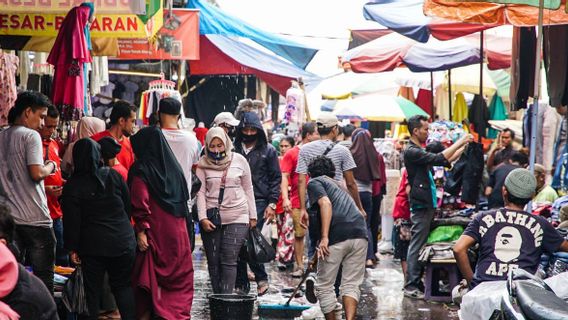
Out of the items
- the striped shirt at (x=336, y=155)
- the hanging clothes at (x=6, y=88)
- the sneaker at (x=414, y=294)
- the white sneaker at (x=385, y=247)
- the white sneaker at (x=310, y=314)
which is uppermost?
the hanging clothes at (x=6, y=88)

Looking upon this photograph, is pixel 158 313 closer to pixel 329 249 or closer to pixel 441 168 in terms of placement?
pixel 329 249

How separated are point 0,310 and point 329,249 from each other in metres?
5.21

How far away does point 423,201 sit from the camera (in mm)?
12586

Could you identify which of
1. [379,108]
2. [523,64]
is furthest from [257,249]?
[379,108]

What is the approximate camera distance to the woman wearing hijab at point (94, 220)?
898cm

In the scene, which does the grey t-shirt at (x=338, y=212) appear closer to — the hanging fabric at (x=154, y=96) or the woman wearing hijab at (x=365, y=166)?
the woman wearing hijab at (x=365, y=166)

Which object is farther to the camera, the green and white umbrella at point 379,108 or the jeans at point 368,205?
the green and white umbrella at point 379,108

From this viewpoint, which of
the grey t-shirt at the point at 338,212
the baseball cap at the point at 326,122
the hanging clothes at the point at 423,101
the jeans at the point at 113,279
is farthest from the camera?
A: the hanging clothes at the point at 423,101

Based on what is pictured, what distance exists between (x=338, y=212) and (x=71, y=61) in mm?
2984

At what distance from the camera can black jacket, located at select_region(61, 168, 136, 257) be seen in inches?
353

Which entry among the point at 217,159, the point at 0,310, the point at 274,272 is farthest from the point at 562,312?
the point at 274,272

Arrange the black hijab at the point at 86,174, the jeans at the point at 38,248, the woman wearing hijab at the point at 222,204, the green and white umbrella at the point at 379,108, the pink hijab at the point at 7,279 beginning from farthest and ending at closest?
the green and white umbrella at the point at 379,108 → the woman wearing hijab at the point at 222,204 → the black hijab at the point at 86,174 → the jeans at the point at 38,248 → the pink hijab at the point at 7,279

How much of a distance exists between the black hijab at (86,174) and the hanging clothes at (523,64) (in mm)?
5795

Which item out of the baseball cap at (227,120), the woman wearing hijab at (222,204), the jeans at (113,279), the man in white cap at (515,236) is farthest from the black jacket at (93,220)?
the baseball cap at (227,120)
